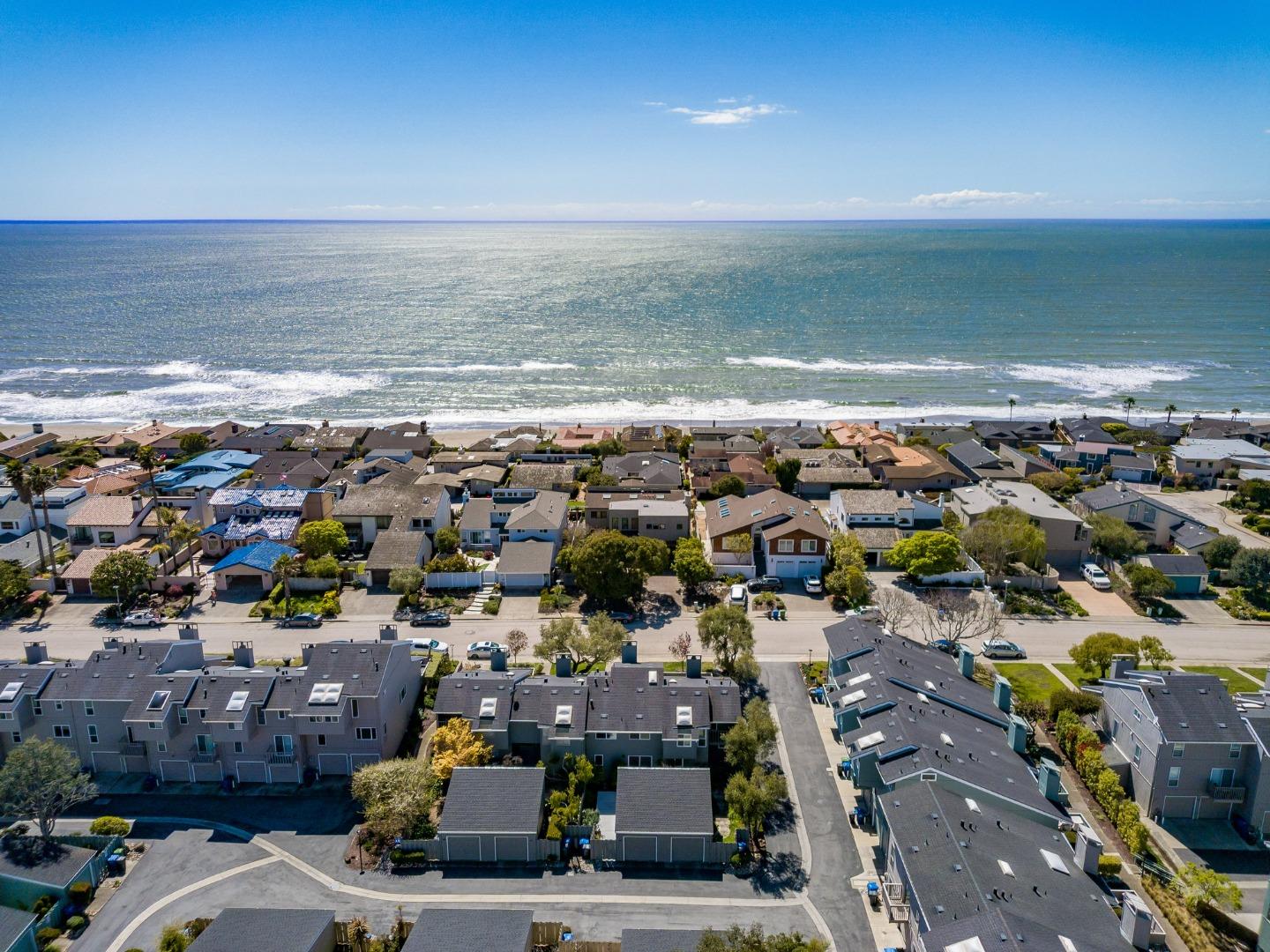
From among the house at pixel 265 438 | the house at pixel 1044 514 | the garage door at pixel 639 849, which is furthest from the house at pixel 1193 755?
the house at pixel 265 438

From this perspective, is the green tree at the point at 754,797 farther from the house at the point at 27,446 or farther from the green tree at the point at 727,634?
the house at the point at 27,446

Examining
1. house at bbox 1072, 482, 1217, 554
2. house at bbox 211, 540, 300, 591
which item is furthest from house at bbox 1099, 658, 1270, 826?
house at bbox 211, 540, 300, 591

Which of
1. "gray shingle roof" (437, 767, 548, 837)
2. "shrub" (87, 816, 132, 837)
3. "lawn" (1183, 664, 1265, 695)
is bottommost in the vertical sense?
"lawn" (1183, 664, 1265, 695)

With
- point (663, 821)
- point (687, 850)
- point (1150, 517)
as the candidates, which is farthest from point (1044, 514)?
point (663, 821)

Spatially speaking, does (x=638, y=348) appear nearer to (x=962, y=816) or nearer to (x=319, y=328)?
(x=319, y=328)

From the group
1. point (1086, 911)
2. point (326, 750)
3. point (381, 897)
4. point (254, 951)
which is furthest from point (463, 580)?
point (1086, 911)

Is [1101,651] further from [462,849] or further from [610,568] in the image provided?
[462,849]

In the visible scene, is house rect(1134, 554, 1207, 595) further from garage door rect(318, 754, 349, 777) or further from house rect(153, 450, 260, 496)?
house rect(153, 450, 260, 496)
